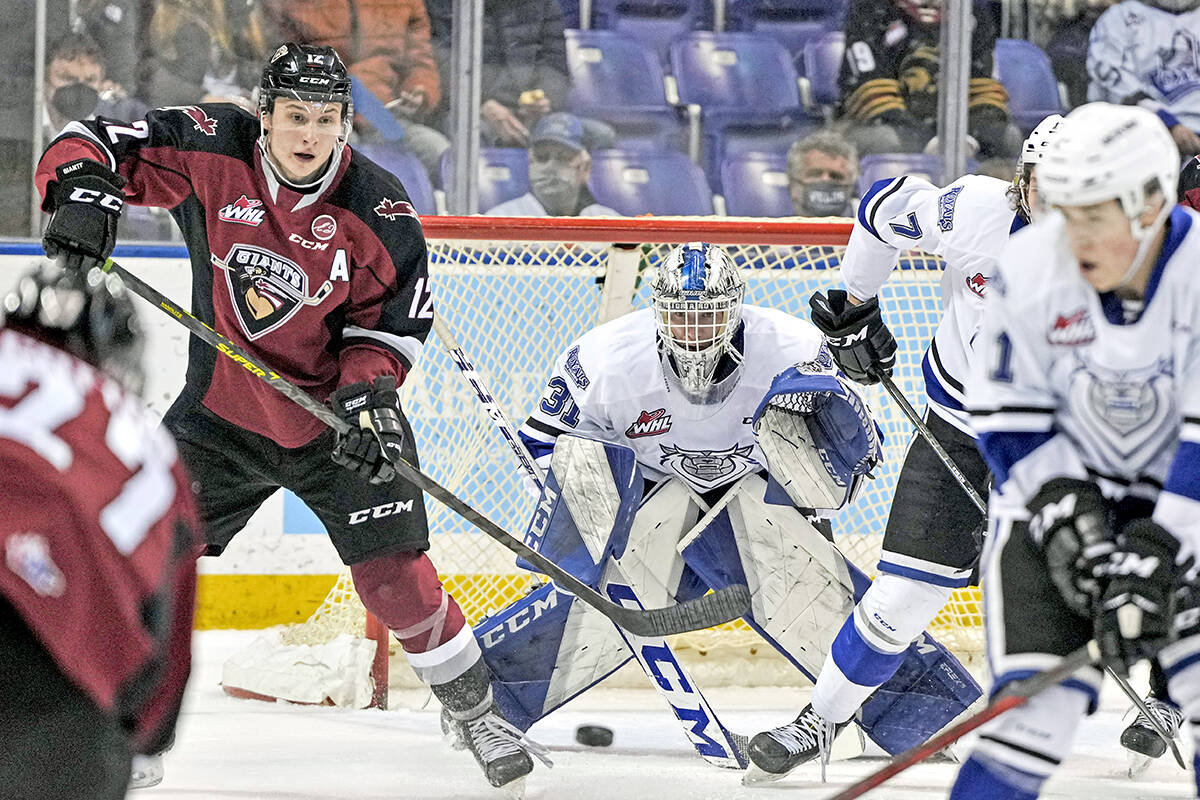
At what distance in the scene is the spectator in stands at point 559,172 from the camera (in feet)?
16.4

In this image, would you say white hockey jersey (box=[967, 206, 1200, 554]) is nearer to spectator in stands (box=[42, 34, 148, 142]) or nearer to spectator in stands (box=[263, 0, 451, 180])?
spectator in stands (box=[263, 0, 451, 180])

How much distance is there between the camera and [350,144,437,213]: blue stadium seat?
190 inches

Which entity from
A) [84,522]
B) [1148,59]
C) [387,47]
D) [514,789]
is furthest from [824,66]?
[84,522]

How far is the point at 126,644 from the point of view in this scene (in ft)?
3.84

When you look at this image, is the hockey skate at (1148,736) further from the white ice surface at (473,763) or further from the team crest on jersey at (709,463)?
the team crest on jersey at (709,463)

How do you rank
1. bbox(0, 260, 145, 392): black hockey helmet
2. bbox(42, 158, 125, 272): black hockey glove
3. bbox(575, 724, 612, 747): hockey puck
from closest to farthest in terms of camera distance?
bbox(0, 260, 145, 392): black hockey helmet → bbox(42, 158, 125, 272): black hockey glove → bbox(575, 724, 612, 747): hockey puck

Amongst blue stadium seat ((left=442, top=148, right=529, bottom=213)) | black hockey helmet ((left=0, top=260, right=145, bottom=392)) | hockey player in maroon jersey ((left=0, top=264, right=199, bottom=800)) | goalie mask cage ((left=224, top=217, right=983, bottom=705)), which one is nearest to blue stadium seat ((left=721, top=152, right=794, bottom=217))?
blue stadium seat ((left=442, top=148, right=529, bottom=213))

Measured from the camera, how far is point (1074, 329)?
1809 mm

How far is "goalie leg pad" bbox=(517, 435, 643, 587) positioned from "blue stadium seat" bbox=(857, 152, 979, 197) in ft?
7.72

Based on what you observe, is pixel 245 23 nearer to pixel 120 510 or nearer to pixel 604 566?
pixel 604 566

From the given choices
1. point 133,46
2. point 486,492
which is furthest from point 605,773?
point 133,46

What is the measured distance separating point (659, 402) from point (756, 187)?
88.4 inches

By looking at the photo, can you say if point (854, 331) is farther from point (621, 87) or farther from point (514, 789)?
point (621, 87)

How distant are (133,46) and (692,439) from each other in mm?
2619
